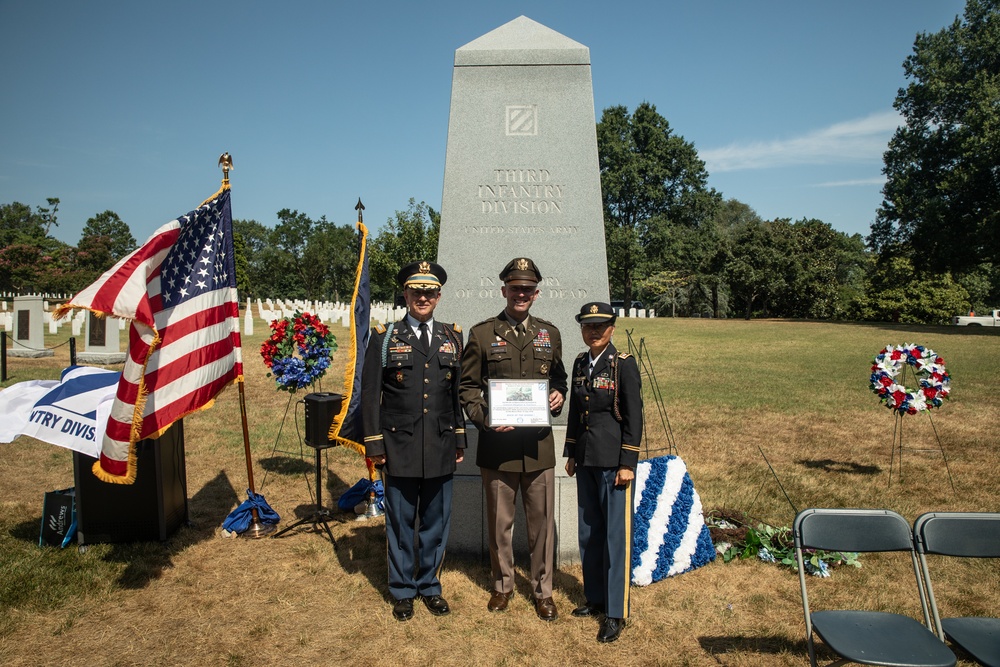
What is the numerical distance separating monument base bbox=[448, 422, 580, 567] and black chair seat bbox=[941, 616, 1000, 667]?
2.44m

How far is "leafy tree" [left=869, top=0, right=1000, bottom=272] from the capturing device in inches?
1179

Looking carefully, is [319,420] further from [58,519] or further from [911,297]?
[911,297]

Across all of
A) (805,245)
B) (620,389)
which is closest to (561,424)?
(620,389)

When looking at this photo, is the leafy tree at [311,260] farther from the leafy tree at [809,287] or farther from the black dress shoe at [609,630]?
the black dress shoe at [609,630]

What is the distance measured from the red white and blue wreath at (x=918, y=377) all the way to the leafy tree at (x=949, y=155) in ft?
87.5

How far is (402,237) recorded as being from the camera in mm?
38188

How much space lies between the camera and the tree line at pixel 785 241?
31.2 meters

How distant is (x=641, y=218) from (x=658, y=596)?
171ft

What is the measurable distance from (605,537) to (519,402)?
3.47 ft

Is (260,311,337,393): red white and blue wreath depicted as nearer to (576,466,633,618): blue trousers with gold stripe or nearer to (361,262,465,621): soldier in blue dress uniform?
(361,262,465,621): soldier in blue dress uniform

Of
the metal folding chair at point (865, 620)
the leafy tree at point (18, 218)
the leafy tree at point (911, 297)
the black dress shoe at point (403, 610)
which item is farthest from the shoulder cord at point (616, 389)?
the leafy tree at point (18, 218)

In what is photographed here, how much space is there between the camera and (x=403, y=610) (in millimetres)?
4168

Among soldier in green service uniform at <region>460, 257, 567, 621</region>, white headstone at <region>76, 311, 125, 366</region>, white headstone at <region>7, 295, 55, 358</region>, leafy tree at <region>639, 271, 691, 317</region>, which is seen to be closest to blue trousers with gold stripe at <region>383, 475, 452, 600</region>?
soldier in green service uniform at <region>460, 257, 567, 621</region>

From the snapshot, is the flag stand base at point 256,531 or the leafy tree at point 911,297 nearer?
the flag stand base at point 256,531
